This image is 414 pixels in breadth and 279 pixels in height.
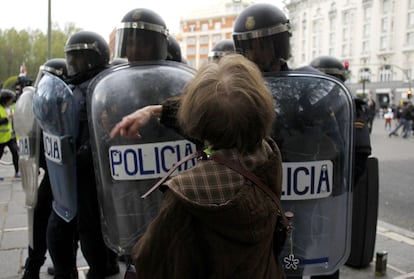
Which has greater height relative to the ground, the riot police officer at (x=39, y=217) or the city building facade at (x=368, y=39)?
the city building facade at (x=368, y=39)

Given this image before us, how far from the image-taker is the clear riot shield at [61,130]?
223cm

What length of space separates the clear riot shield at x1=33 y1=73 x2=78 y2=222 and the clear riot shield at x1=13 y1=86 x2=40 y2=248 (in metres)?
0.36

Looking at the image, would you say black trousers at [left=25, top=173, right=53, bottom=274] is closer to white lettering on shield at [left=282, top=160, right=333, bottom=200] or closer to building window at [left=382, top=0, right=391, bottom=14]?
white lettering on shield at [left=282, top=160, right=333, bottom=200]

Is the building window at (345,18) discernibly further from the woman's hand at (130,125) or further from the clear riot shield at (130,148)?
the woman's hand at (130,125)

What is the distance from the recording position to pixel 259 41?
78.9 inches

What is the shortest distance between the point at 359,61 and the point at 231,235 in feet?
214

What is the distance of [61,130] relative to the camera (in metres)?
2.24

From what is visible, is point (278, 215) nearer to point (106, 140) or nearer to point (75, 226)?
point (106, 140)

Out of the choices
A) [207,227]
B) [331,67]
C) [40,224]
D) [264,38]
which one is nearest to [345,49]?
[331,67]

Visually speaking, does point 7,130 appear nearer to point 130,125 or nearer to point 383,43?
point 130,125

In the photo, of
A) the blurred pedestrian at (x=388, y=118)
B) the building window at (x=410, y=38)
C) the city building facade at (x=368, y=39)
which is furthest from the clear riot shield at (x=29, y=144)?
the building window at (x=410, y=38)

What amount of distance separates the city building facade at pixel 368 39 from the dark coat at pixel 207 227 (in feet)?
172

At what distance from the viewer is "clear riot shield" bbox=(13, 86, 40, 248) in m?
2.66

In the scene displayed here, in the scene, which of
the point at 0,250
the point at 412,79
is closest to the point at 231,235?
the point at 0,250
